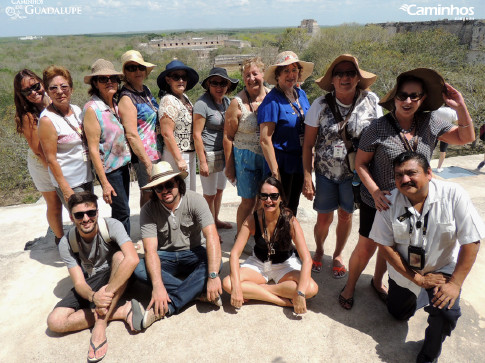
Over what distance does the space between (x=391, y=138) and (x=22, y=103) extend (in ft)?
9.69

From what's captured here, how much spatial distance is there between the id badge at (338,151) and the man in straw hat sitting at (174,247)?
1130 millimetres

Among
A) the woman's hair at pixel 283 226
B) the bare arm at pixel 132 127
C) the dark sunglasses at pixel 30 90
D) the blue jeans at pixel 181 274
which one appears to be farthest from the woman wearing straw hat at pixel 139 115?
the woman's hair at pixel 283 226

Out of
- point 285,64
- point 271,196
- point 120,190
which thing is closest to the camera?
point 271,196

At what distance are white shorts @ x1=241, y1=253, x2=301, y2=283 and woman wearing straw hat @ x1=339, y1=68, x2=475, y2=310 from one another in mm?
783

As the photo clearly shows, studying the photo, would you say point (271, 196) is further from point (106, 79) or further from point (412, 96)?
point (106, 79)

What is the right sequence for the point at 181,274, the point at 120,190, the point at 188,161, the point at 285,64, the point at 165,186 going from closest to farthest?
1. the point at 165,186
2. the point at 285,64
3. the point at 181,274
4. the point at 120,190
5. the point at 188,161

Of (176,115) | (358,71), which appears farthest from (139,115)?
(358,71)

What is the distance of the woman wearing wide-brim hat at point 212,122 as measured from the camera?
10.4 feet

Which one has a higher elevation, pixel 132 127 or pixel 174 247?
pixel 132 127

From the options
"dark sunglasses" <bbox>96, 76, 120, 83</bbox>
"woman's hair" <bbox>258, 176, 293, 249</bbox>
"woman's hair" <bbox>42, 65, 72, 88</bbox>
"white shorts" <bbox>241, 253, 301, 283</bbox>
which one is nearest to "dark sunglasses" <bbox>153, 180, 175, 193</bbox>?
"woman's hair" <bbox>258, 176, 293, 249</bbox>

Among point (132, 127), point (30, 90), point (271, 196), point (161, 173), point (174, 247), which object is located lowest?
point (174, 247)

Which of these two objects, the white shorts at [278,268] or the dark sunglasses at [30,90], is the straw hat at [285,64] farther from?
the dark sunglasses at [30,90]

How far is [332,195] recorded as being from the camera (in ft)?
9.46

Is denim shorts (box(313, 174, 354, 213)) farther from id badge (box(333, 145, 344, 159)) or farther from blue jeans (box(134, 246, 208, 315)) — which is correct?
blue jeans (box(134, 246, 208, 315))
